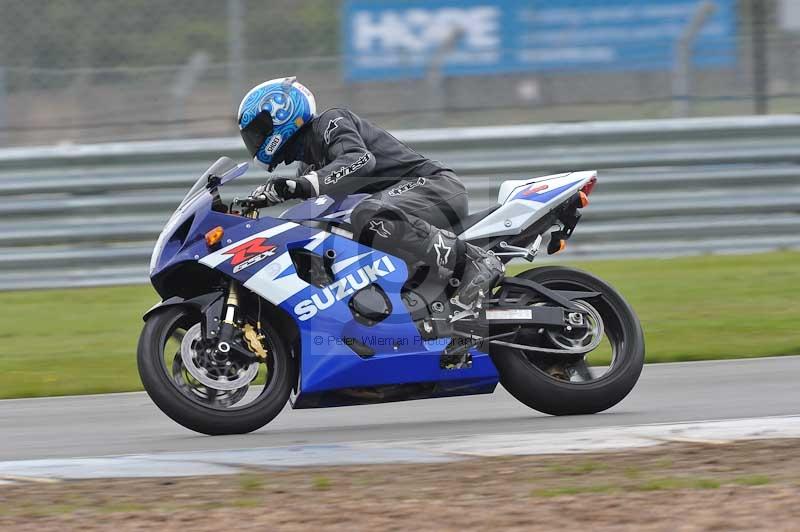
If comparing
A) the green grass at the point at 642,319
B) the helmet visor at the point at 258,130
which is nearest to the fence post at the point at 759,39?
the green grass at the point at 642,319

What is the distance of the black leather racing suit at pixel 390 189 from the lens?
6.14 metres

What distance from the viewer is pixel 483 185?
10836mm

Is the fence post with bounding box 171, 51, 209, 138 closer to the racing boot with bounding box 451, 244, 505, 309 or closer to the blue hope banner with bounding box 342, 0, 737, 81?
the blue hope banner with bounding box 342, 0, 737, 81

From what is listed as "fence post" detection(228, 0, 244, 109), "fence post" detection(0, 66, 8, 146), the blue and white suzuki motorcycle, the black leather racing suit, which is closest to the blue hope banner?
"fence post" detection(228, 0, 244, 109)

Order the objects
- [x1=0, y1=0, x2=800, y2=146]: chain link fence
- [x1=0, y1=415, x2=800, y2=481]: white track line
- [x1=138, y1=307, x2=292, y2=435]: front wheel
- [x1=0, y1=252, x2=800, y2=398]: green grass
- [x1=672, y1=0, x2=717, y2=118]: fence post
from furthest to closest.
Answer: [x1=672, y1=0, x2=717, y2=118]: fence post, [x1=0, y1=0, x2=800, y2=146]: chain link fence, [x1=0, y1=252, x2=800, y2=398]: green grass, [x1=138, y1=307, x2=292, y2=435]: front wheel, [x1=0, y1=415, x2=800, y2=481]: white track line

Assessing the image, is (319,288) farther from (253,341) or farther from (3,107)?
(3,107)

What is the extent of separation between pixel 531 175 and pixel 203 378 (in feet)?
18.7

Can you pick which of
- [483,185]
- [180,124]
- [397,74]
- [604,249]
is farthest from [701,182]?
[180,124]

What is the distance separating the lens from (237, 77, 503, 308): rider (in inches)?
241

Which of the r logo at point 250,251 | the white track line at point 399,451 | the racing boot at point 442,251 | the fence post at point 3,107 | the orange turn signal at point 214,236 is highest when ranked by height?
the fence post at point 3,107

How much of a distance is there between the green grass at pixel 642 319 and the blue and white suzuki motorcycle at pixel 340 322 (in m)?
1.84

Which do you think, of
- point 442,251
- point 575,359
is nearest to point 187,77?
point 442,251

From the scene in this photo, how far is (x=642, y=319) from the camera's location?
9.29 meters

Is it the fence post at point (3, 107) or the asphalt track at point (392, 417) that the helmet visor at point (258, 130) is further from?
the fence post at point (3, 107)
